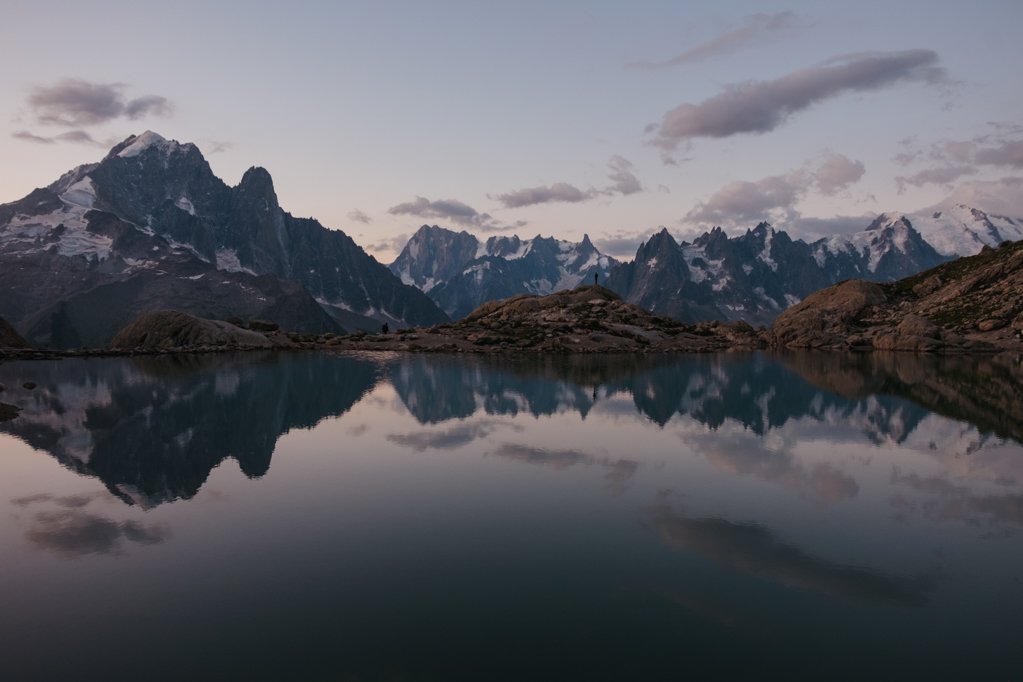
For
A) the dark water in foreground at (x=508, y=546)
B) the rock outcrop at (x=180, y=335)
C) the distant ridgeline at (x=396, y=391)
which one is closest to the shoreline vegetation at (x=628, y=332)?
the rock outcrop at (x=180, y=335)

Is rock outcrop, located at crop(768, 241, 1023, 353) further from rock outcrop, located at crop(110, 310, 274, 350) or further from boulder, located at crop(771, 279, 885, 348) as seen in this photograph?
rock outcrop, located at crop(110, 310, 274, 350)

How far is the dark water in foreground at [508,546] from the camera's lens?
1641cm

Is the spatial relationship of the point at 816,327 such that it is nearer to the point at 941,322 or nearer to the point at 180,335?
the point at 941,322

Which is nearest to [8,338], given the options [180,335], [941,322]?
[180,335]

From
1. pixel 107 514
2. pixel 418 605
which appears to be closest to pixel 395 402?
pixel 107 514

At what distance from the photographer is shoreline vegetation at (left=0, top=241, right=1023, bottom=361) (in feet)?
470

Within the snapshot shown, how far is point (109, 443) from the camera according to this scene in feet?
142

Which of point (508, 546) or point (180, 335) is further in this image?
point (180, 335)

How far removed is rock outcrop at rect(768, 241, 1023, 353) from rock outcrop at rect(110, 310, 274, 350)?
133m

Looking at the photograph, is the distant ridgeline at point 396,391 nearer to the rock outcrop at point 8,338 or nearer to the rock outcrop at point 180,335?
the rock outcrop at point 8,338

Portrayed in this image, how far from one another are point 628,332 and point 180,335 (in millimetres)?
102452

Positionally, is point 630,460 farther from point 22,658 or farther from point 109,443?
point 109,443

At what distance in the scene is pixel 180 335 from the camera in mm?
142625

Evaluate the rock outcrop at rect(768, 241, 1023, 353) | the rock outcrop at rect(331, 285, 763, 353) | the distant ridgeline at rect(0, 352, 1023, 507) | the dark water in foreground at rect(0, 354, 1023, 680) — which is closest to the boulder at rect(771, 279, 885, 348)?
the rock outcrop at rect(768, 241, 1023, 353)
